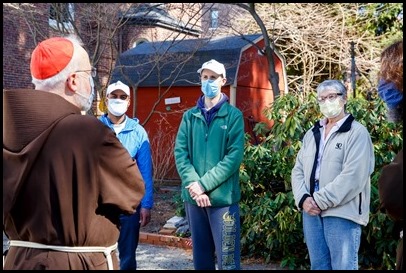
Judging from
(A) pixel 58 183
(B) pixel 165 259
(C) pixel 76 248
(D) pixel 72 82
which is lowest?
(B) pixel 165 259

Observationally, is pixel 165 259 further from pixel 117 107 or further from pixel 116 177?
pixel 116 177

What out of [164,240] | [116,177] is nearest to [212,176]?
[116,177]

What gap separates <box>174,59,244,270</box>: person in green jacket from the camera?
412cm

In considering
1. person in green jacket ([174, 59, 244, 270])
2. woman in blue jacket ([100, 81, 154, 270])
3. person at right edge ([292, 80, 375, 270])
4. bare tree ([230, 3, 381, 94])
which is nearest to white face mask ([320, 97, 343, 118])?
person at right edge ([292, 80, 375, 270])

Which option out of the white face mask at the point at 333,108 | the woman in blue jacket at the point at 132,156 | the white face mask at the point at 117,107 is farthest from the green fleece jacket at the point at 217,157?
the white face mask at the point at 117,107

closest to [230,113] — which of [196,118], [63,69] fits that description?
[196,118]

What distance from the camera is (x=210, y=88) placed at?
4418mm

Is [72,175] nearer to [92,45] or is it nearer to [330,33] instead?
[92,45]

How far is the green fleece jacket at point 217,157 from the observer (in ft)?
13.6

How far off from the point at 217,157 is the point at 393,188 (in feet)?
6.61

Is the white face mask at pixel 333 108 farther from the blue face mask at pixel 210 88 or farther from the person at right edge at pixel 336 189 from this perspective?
the blue face mask at pixel 210 88

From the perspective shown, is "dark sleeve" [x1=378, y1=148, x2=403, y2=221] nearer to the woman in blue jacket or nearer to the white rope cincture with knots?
the white rope cincture with knots

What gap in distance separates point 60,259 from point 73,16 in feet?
31.9

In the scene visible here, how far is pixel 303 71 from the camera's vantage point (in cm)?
1791
